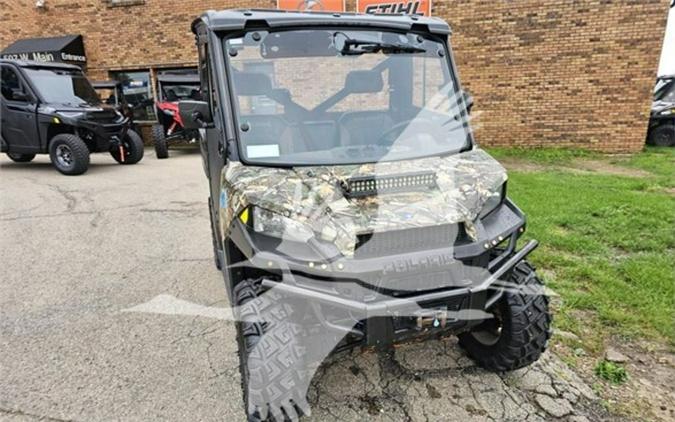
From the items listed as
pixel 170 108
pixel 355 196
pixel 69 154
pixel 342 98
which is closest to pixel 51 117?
pixel 69 154

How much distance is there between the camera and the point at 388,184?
2.22 metres

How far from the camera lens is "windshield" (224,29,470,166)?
8.45 feet

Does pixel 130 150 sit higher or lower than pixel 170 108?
lower

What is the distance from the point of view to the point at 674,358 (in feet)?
9.37

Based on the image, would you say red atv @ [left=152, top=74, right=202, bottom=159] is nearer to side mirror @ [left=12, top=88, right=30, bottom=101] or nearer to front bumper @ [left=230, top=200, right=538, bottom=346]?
side mirror @ [left=12, top=88, right=30, bottom=101]

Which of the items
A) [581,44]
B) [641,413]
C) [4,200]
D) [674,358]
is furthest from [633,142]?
[4,200]

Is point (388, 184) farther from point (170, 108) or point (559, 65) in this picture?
point (170, 108)

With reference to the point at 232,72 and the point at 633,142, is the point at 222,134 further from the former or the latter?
the point at 633,142

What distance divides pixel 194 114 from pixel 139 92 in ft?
39.3

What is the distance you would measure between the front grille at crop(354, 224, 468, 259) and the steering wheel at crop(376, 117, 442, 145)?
82 centimetres

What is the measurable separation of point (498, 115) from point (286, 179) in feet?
32.5

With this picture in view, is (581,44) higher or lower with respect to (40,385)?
higher

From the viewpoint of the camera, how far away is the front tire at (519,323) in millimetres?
2439

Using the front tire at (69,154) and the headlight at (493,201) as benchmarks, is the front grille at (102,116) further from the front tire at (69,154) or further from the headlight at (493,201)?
the headlight at (493,201)
